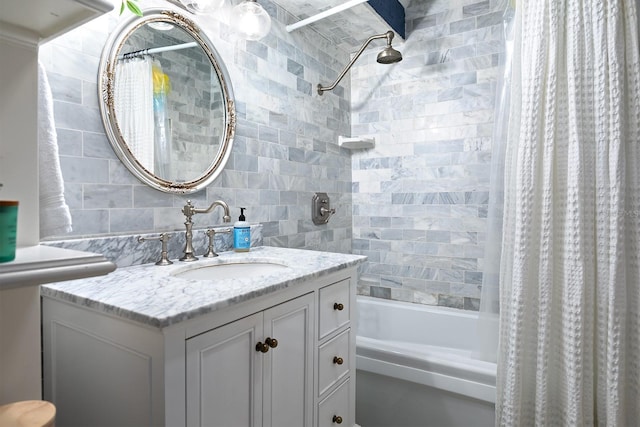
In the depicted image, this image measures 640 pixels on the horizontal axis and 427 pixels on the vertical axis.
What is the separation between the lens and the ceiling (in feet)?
6.89

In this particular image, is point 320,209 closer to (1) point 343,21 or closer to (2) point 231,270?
(2) point 231,270

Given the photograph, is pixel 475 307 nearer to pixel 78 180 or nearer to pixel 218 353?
pixel 218 353

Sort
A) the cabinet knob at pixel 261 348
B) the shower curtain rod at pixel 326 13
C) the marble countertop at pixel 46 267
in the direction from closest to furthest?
the marble countertop at pixel 46 267 → the cabinet knob at pixel 261 348 → the shower curtain rod at pixel 326 13

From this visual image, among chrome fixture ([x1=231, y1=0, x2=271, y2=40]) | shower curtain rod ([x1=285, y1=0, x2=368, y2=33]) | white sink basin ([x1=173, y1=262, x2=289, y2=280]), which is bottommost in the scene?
white sink basin ([x1=173, y1=262, x2=289, y2=280])

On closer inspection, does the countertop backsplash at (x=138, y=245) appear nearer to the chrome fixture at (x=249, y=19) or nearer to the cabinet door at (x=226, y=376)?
the cabinet door at (x=226, y=376)

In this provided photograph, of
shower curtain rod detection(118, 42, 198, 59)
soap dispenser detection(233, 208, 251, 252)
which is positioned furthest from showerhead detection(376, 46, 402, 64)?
soap dispenser detection(233, 208, 251, 252)

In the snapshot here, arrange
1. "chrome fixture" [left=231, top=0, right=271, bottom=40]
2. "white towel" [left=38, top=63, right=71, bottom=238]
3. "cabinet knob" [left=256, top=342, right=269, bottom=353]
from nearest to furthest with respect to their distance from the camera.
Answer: "white towel" [left=38, top=63, right=71, bottom=238], "cabinet knob" [left=256, top=342, right=269, bottom=353], "chrome fixture" [left=231, top=0, right=271, bottom=40]

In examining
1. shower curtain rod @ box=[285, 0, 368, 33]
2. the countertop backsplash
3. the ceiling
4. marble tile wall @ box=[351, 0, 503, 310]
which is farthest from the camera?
marble tile wall @ box=[351, 0, 503, 310]

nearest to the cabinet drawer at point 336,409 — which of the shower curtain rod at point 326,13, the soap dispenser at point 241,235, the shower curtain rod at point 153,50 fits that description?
the soap dispenser at point 241,235

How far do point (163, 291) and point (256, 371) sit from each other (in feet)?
1.13

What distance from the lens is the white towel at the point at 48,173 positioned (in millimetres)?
917

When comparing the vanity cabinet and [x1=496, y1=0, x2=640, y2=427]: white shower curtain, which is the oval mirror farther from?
[x1=496, y1=0, x2=640, y2=427]: white shower curtain

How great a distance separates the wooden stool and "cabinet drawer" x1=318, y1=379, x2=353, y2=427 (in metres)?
0.87

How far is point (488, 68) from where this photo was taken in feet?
7.55
